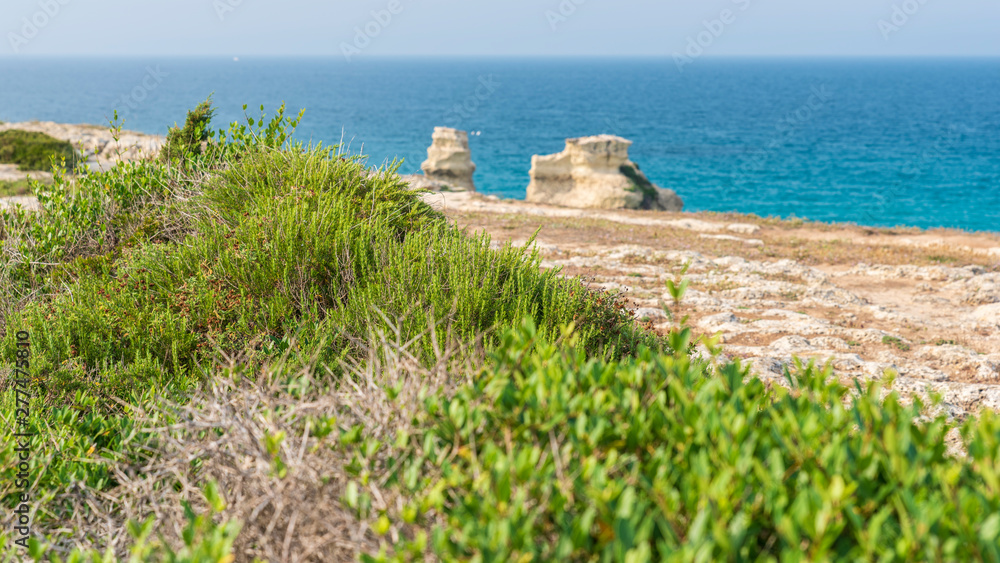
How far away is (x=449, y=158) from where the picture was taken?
38375 mm

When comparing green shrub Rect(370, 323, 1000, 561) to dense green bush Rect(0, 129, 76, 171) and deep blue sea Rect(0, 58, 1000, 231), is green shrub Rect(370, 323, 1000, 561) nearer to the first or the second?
deep blue sea Rect(0, 58, 1000, 231)

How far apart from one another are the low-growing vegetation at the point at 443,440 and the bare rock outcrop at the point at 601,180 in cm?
2992

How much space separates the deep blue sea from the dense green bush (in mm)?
2866

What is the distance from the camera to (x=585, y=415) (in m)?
A: 2.36

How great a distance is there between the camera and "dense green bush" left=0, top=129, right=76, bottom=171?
23312mm

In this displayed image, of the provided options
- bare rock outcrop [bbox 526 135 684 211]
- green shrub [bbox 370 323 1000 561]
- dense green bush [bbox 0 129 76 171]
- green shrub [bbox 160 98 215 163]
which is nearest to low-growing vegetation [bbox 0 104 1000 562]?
green shrub [bbox 370 323 1000 561]

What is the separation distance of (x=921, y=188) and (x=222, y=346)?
6583 centimetres

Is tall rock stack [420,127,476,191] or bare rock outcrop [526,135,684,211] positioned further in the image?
tall rock stack [420,127,476,191]

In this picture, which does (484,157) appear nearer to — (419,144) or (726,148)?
(419,144)

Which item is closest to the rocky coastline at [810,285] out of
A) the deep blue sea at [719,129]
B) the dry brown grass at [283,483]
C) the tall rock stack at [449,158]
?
the dry brown grass at [283,483]

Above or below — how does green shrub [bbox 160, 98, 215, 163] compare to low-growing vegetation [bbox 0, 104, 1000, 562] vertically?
above

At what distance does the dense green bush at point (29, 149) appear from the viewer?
23.3 meters

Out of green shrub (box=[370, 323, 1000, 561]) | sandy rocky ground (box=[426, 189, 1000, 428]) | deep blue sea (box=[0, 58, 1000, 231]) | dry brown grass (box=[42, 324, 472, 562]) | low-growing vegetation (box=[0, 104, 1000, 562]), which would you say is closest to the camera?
green shrub (box=[370, 323, 1000, 561])

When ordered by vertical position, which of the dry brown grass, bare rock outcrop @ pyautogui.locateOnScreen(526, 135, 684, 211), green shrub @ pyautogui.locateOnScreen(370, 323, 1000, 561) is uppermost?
green shrub @ pyautogui.locateOnScreen(370, 323, 1000, 561)
